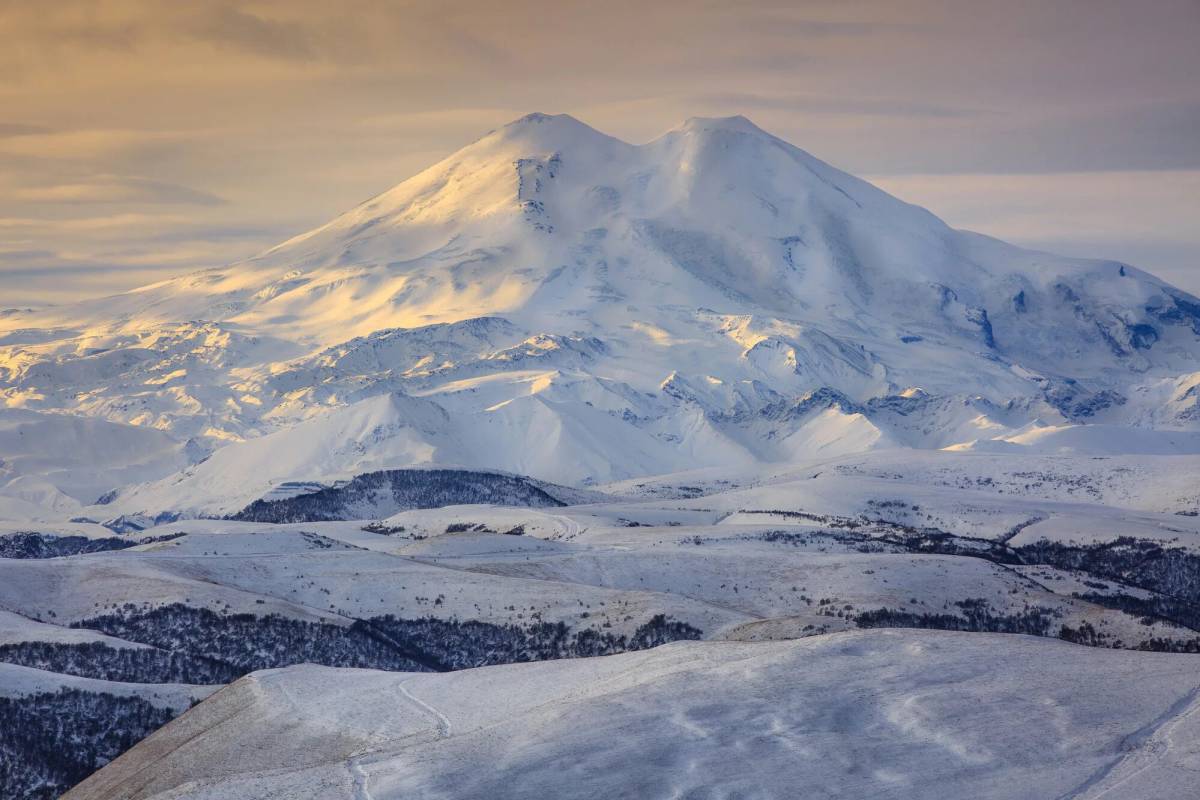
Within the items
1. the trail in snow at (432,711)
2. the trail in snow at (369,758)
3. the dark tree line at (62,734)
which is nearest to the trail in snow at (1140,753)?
the trail in snow at (369,758)

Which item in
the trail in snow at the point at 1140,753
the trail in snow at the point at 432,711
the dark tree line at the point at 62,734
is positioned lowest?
the dark tree line at the point at 62,734

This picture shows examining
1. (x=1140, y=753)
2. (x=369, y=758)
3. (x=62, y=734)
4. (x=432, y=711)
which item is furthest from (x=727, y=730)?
(x=62, y=734)

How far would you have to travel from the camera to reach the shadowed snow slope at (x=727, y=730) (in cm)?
9300

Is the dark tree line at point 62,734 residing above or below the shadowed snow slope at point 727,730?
below

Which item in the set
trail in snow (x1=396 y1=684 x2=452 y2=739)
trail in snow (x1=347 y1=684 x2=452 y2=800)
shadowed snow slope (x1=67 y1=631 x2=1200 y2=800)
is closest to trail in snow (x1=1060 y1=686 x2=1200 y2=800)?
shadowed snow slope (x1=67 y1=631 x2=1200 y2=800)

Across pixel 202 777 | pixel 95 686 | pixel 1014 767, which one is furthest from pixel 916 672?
pixel 95 686

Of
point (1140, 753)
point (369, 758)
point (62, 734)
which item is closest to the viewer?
point (1140, 753)

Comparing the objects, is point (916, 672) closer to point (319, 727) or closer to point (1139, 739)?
point (1139, 739)

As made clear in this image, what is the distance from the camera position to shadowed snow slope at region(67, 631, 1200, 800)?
305 ft

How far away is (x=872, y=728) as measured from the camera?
103062mm

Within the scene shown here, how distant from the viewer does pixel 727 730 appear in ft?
335

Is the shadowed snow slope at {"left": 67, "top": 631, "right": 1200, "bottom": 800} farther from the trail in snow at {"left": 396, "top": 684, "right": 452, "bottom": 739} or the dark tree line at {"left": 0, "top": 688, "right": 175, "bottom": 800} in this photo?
the dark tree line at {"left": 0, "top": 688, "right": 175, "bottom": 800}

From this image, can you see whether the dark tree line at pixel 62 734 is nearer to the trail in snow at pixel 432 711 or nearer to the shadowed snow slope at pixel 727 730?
the shadowed snow slope at pixel 727 730

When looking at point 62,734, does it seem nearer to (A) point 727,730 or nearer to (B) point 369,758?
(B) point 369,758
